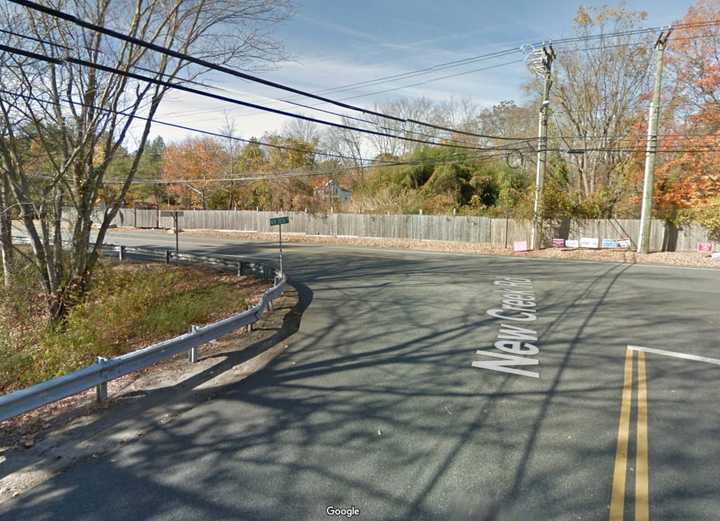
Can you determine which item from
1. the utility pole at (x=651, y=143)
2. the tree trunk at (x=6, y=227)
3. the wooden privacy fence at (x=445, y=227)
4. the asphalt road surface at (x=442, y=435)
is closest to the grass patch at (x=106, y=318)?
the tree trunk at (x=6, y=227)

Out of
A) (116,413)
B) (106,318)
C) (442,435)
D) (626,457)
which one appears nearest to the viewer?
(626,457)

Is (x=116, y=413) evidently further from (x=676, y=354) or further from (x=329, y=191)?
(x=329, y=191)

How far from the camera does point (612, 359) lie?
18.0 feet

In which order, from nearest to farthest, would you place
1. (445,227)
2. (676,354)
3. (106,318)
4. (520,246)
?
(676,354)
(106,318)
(520,246)
(445,227)

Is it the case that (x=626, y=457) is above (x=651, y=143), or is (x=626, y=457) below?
below

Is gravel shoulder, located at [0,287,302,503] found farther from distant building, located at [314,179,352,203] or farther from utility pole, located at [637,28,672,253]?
distant building, located at [314,179,352,203]

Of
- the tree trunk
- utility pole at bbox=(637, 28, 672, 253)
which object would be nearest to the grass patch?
the tree trunk

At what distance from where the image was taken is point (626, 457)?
333 cm

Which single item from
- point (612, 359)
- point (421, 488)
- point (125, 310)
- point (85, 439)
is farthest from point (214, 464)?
point (125, 310)

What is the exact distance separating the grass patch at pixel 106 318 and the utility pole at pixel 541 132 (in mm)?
14927

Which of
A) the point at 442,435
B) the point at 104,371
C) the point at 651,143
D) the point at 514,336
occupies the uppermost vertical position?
the point at 651,143

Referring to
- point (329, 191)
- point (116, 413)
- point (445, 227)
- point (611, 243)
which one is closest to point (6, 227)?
point (116, 413)

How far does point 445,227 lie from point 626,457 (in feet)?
72.5

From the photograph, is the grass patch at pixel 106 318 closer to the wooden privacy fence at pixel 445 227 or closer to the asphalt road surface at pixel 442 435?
the asphalt road surface at pixel 442 435
